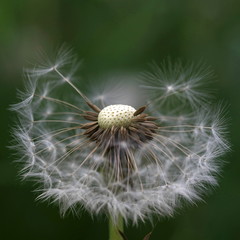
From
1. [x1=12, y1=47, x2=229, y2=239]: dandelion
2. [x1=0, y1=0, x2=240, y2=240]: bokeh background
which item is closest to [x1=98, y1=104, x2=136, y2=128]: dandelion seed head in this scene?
[x1=12, y1=47, x2=229, y2=239]: dandelion

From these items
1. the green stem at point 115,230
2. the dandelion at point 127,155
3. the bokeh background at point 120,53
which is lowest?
the green stem at point 115,230

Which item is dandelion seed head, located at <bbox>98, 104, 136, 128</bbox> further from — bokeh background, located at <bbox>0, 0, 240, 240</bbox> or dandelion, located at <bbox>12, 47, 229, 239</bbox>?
bokeh background, located at <bbox>0, 0, 240, 240</bbox>

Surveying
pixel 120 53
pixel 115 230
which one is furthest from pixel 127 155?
pixel 120 53

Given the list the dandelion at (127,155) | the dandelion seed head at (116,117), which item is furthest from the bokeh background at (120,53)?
the dandelion seed head at (116,117)

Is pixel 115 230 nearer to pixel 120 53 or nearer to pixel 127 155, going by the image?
pixel 127 155

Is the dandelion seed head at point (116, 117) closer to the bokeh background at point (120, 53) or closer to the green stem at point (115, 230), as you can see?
the green stem at point (115, 230)

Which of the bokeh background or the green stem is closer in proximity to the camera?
the green stem
